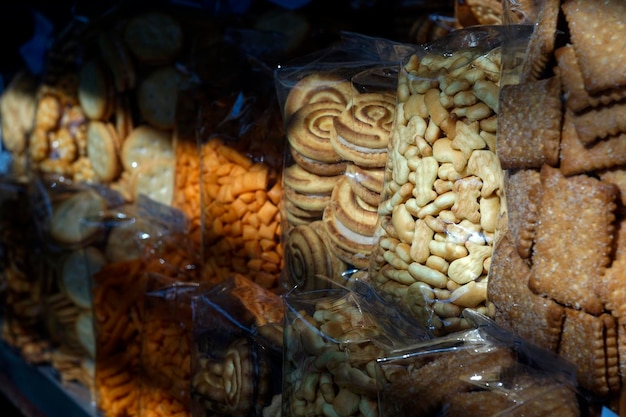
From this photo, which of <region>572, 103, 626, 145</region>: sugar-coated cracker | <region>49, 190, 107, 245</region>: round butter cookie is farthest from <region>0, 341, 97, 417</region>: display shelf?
<region>572, 103, 626, 145</region>: sugar-coated cracker

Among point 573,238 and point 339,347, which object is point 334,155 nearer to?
point 339,347

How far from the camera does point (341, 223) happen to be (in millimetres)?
1009

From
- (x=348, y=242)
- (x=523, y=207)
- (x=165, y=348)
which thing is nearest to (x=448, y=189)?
(x=523, y=207)

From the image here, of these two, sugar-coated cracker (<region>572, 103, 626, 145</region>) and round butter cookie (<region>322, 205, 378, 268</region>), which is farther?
round butter cookie (<region>322, 205, 378, 268</region>)

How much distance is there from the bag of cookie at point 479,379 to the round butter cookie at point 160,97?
1.04 m

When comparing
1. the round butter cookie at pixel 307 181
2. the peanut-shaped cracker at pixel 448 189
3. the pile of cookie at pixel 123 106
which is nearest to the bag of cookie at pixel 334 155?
the round butter cookie at pixel 307 181

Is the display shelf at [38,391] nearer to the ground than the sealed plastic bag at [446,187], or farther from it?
nearer to the ground

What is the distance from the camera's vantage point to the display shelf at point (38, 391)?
63.6 inches

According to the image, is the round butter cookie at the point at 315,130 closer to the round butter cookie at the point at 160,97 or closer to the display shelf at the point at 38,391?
the round butter cookie at the point at 160,97

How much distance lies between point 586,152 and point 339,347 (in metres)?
0.36

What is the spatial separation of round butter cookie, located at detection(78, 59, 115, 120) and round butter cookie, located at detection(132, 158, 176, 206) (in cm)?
19

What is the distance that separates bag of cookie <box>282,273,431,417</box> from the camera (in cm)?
79

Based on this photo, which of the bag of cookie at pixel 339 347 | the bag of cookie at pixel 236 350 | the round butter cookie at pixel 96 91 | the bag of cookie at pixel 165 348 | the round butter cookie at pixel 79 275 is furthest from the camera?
the round butter cookie at pixel 96 91

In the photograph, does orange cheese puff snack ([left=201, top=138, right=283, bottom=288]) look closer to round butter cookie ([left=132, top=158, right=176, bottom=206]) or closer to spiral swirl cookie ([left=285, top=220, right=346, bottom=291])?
spiral swirl cookie ([left=285, top=220, right=346, bottom=291])
